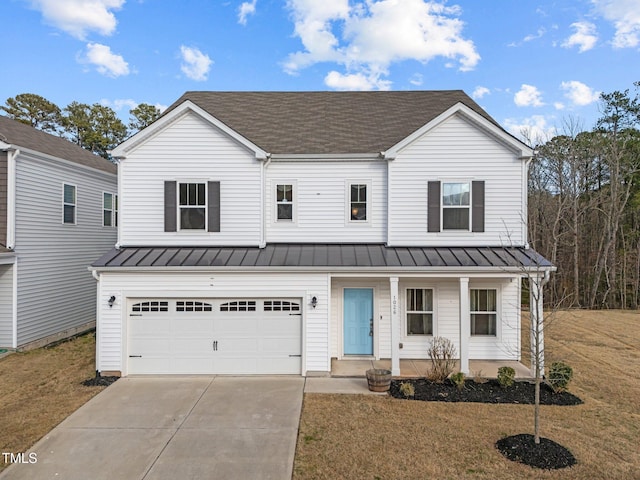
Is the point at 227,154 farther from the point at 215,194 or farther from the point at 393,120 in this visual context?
the point at 393,120

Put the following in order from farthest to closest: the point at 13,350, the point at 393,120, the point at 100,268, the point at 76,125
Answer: the point at 76,125 < the point at 393,120 < the point at 13,350 < the point at 100,268

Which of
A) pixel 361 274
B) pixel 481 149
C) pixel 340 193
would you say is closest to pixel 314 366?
pixel 361 274

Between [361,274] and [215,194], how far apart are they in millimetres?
4932

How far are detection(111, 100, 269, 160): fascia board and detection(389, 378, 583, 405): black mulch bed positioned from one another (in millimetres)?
7616

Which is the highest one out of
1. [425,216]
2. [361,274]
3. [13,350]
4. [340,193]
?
[340,193]

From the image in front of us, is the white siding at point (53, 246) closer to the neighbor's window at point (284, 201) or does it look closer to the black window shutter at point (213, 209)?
the black window shutter at point (213, 209)

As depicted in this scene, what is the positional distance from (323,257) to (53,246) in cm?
1039

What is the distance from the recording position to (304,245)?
11.6 meters

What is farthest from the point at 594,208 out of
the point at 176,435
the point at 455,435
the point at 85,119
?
the point at 85,119

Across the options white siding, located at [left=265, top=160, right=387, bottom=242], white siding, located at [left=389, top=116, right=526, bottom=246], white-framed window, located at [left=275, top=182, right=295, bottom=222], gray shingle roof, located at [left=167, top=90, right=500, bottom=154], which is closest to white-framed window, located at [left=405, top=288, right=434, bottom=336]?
white siding, located at [left=389, top=116, right=526, bottom=246]

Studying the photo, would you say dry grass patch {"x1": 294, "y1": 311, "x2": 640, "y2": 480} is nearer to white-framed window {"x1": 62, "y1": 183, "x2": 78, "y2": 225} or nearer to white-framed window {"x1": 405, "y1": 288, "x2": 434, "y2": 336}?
white-framed window {"x1": 405, "y1": 288, "x2": 434, "y2": 336}

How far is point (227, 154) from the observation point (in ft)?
37.6

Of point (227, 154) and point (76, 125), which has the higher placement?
point (76, 125)

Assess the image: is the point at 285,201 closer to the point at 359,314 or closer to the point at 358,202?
the point at 358,202
